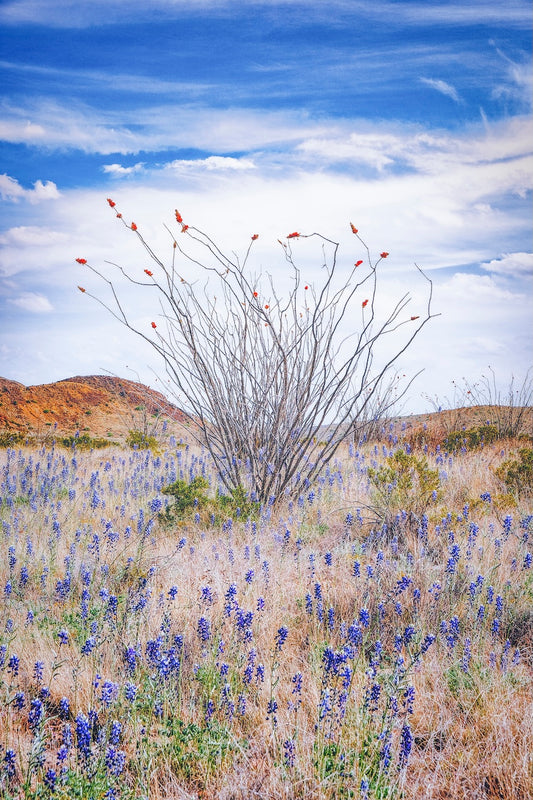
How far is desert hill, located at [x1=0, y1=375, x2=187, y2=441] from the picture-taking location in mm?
20984

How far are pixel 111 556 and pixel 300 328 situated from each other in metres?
3.19

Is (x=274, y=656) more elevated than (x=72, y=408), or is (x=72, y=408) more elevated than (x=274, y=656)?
(x=72, y=408)

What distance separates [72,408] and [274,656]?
74.7ft

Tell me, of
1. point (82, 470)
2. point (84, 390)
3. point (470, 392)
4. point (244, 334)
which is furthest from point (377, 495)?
point (84, 390)

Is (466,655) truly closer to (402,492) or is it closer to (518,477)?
(402,492)

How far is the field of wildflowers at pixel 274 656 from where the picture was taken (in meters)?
2.10

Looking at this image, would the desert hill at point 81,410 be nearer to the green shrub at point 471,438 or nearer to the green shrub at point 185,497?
the green shrub at point 471,438

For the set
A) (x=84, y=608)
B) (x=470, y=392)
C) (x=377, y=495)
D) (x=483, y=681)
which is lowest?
(x=483, y=681)

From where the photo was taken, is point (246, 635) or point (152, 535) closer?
point (246, 635)

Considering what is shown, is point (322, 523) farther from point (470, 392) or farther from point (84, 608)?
point (470, 392)

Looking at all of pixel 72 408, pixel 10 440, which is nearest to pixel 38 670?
pixel 10 440

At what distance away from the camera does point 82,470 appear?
910 centimetres

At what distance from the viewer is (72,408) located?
2378cm

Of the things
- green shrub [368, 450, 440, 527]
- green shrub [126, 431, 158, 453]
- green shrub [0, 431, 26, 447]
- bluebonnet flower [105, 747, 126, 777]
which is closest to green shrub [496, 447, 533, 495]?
green shrub [368, 450, 440, 527]
